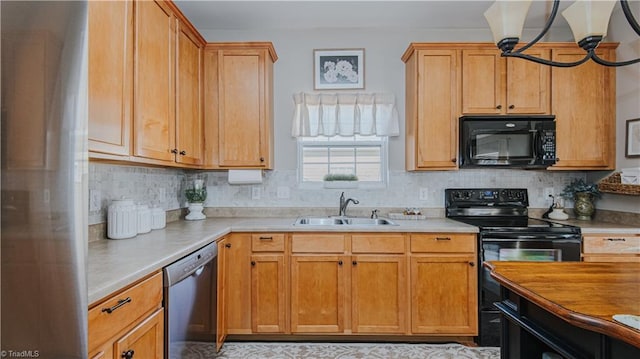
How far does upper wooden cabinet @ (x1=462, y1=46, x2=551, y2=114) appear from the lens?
2.72 m

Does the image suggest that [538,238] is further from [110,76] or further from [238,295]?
[110,76]

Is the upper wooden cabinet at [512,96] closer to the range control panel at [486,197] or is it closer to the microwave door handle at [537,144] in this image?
the microwave door handle at [537,144]

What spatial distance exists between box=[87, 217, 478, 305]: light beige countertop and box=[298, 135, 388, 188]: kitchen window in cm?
51

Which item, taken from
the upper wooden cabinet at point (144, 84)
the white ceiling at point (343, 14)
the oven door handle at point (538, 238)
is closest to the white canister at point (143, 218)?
the upper wooden cabinet at point (144, 84)

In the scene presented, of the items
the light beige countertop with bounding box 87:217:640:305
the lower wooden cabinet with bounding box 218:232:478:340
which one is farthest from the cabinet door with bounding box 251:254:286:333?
the light beige countertop with bounding box 87:217:640:305

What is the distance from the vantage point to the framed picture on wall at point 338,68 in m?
3.10

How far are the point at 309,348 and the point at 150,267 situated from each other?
5.16 feet

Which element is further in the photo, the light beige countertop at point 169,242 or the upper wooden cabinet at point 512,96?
the upper wooden cabinet at point 512,96

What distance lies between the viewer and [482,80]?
273 centimetres

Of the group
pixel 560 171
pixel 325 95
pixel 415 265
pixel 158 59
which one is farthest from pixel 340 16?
pixel 560 171

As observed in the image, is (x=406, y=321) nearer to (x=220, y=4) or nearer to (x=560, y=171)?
(x=560, y=171)

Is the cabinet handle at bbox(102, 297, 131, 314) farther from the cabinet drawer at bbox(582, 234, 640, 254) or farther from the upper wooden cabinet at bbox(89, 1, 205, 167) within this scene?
the cabinet drawer at bbox(582, 234, 640, 254)

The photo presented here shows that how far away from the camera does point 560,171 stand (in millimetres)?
3035

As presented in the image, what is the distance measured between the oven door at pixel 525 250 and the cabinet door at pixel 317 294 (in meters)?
1.08
